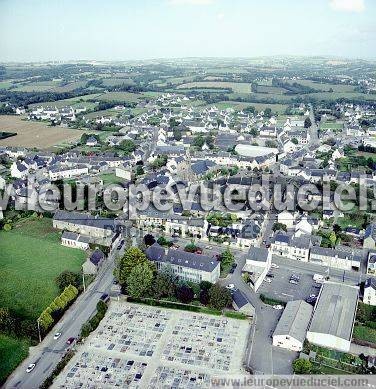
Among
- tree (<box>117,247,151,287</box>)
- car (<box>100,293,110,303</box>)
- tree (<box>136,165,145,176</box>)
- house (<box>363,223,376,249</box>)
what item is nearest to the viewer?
car (<box>100,293,110,303</box>)

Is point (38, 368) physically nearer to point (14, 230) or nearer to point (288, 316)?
point (288, 316)

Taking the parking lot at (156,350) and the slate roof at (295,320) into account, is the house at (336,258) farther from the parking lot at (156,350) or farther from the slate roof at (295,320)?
the parking lot at (156,350)

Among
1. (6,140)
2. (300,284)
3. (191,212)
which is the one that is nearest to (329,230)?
(300,284)

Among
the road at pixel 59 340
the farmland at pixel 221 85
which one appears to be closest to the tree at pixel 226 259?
the road at pixel 59 340

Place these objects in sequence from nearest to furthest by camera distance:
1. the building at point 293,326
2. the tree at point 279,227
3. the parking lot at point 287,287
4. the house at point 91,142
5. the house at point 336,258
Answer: the building at point 293,326 → the parking lot at point 287,287 → the house at point 336,258 → the tree at point 279,227 → the house at point 91,142

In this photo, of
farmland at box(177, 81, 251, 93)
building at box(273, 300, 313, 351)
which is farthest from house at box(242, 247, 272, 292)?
farmland at box(177, 81, 251, 93)

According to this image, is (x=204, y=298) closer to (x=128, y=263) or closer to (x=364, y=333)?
(x=128, y=263)

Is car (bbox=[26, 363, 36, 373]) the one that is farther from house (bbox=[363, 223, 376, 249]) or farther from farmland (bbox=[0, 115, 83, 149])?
farmland (bbox=[0, 115, 83, 149])

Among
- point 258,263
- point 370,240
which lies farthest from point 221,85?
point 258,263
